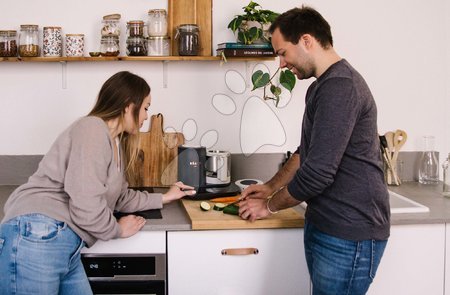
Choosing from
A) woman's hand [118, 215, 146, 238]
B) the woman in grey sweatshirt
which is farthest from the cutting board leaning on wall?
the woman in grey sweatshirt

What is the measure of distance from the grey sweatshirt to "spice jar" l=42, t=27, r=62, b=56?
3.00 feet

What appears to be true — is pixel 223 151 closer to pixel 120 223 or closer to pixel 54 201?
pixel 120 223

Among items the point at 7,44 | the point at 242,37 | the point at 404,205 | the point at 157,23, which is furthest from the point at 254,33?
the point at 7,44

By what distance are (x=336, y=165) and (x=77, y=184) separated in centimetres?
79

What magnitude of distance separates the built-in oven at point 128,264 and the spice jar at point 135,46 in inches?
36.3

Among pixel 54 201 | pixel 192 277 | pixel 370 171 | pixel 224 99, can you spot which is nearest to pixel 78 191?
pixel 54 201

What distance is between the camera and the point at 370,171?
1813 millimetres

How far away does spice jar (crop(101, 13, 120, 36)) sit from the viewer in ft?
8.87

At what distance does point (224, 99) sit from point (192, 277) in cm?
101

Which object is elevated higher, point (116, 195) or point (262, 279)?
point (116, 195)

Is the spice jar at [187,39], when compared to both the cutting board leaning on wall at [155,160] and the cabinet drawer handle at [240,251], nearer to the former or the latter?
the cutting board leaning on wall at [155,160]

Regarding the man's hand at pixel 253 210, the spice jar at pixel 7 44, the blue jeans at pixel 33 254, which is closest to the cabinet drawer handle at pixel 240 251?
the man's hand at pixel 253 210

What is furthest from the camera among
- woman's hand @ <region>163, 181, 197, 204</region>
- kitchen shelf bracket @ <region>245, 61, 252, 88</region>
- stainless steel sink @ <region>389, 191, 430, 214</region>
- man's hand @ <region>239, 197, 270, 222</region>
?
kitchen shelf bracket @ <region>245, 61, 252, 88</region>

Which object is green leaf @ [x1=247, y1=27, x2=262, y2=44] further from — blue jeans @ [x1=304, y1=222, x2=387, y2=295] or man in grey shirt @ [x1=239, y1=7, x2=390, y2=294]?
blue jeans @ [x1=304, y1=222, x2=387, y2=295]
